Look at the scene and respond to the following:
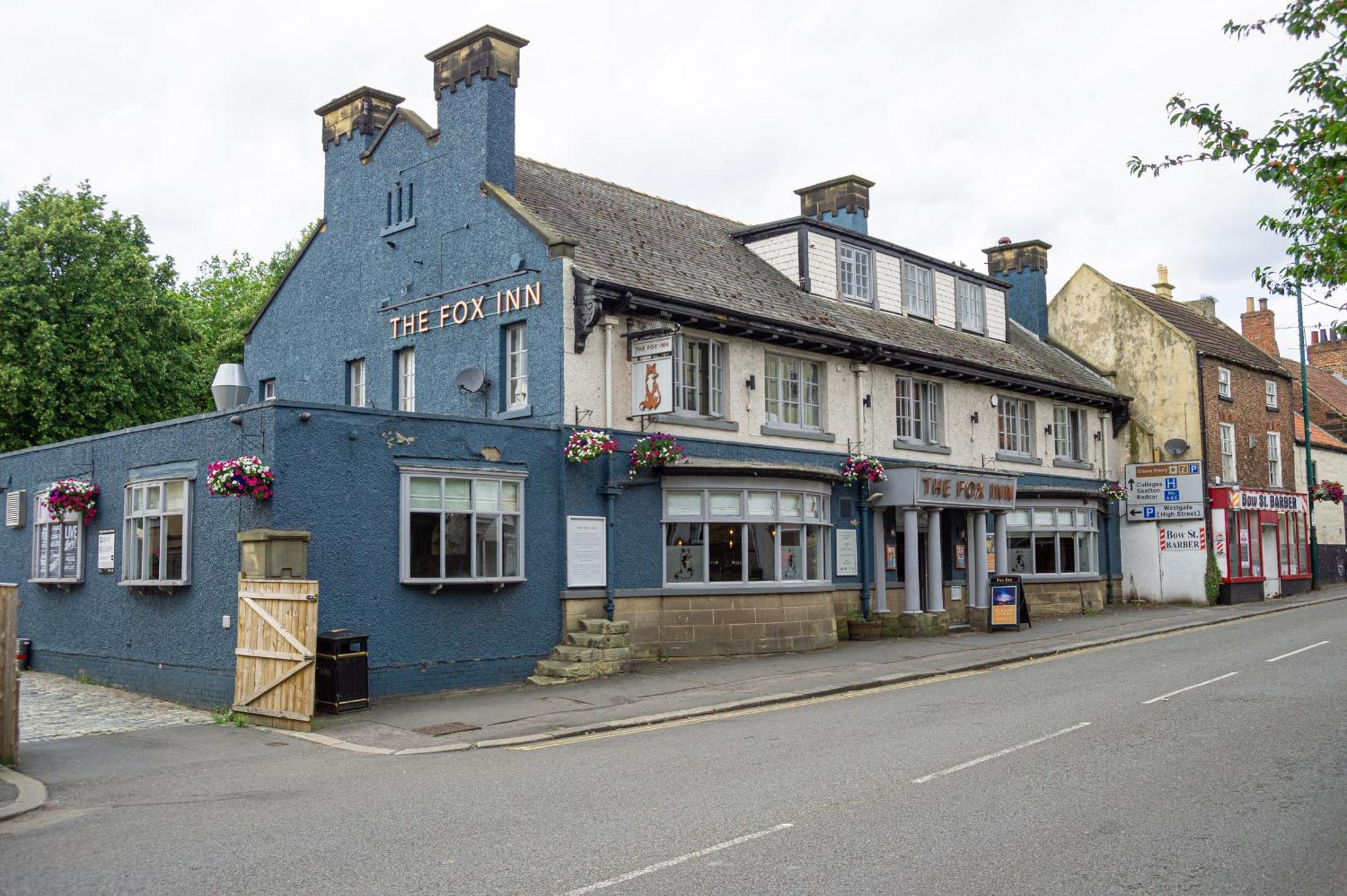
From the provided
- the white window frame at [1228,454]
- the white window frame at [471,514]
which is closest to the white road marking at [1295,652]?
the white window frame at [471,514]

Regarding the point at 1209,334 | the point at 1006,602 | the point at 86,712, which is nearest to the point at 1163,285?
the point at 1209,334

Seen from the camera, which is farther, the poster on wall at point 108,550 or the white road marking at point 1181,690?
the poster on wall at point 108,550

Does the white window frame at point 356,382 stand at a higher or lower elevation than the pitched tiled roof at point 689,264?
lower

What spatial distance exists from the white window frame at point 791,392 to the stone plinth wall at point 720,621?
3.40 m

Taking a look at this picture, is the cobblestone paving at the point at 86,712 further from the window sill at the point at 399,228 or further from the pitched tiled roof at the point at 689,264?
the window sill at the point at 399,228

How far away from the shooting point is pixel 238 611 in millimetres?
15188

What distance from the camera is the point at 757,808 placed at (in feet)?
28.9

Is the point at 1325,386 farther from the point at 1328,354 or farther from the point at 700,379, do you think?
the point at 700,379

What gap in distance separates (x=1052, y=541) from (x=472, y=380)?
1722 centimetres

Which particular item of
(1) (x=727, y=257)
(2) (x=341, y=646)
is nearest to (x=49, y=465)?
(2) (x=341, y=646)

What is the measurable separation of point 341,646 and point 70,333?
2270cm

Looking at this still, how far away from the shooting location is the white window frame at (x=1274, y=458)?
121 ft

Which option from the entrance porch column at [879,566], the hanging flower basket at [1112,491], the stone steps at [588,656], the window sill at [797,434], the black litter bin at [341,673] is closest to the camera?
the black litter bin at [341,673]

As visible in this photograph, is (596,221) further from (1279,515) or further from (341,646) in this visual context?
(1279,515)
